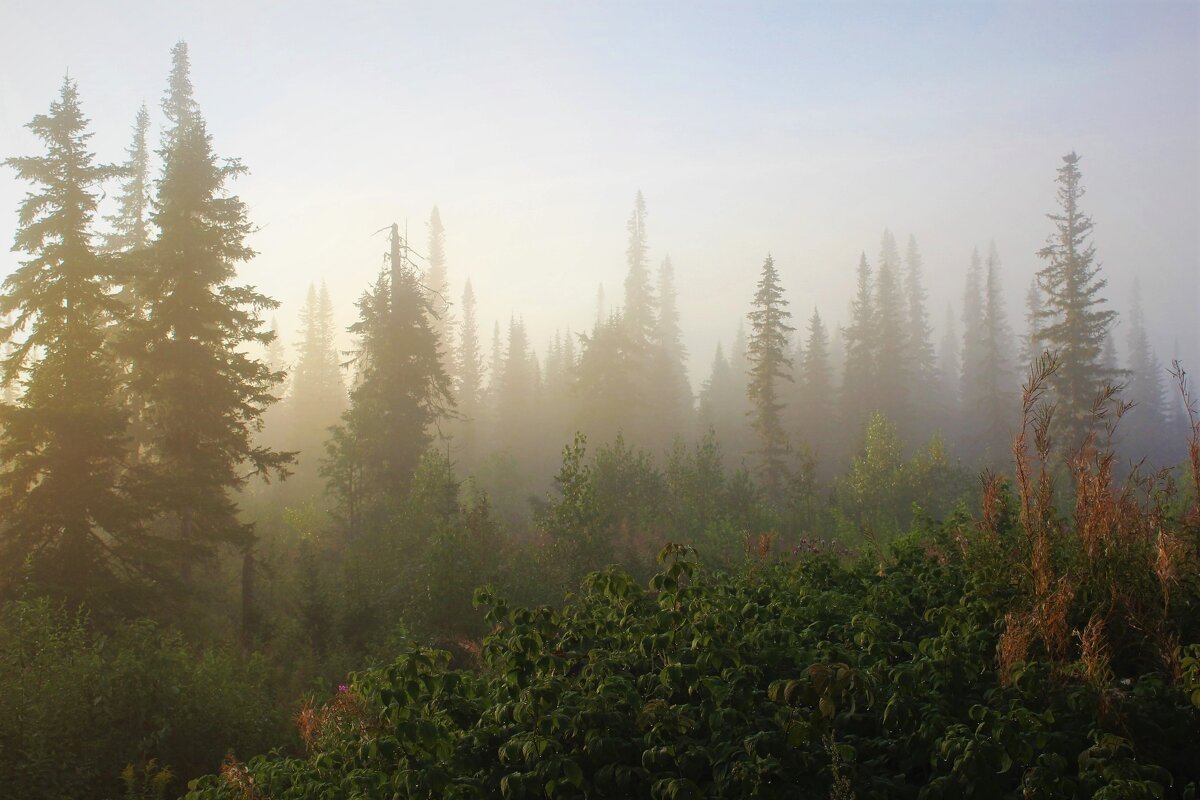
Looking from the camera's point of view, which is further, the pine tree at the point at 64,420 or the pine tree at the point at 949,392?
the pine tree at the point at 949,392

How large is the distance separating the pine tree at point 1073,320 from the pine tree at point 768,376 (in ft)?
48.2

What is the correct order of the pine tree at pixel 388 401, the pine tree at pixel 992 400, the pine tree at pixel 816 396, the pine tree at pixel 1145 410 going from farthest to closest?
the pine tree at pixel 1145 410
the pine tree at pixel 816 396
the pine tree at pixel 992 400
the pine tree at pixel 388 401

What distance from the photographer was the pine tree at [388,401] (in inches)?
1240

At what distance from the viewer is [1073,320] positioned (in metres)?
43.0

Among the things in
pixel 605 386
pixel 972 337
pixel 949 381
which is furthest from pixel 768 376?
pixel 949 381

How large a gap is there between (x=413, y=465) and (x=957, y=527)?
25.9 m

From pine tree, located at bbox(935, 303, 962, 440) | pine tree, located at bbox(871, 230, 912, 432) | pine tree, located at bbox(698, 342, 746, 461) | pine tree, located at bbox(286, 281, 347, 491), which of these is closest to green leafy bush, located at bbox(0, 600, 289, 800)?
pine tree, located at bbox(286, 281, 347, 491)

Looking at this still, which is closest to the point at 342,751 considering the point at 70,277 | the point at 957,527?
the point at 957,527

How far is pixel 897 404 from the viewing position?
6625 centimetres

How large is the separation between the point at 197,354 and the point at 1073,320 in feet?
145

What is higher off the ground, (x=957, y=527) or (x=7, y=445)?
(x=7, y=445)

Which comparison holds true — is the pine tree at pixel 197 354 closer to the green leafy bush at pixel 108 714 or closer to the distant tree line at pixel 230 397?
the distant tree line at pixel 230 397

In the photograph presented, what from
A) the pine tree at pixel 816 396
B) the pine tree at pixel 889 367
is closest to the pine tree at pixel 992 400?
the pine tree at pixel 889 367

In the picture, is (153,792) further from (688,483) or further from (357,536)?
(688,483)
